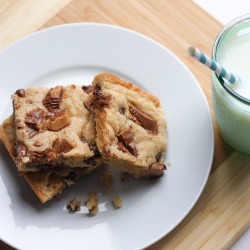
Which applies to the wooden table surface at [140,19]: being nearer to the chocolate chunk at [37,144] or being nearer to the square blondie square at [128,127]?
the square blondie square at [128,127]

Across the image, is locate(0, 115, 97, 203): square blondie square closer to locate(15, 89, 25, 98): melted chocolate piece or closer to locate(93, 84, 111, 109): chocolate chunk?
locate(15, 89, 25, 98): melted chocolate piece

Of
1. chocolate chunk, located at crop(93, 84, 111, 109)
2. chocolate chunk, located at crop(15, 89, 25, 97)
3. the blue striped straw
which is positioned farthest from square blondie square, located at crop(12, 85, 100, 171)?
the blue striped straw

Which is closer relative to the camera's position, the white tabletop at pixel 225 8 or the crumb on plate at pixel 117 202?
the crumb on plate at pixel 117 202

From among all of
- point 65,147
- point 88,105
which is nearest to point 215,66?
point 88,105

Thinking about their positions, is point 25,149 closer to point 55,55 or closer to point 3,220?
point 3,220

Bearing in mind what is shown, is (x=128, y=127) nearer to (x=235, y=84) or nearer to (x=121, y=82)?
(x=121, y=82)

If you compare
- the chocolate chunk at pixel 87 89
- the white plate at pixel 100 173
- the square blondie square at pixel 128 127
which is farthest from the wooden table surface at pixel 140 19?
the chocolate chunk at pixel 87 89
